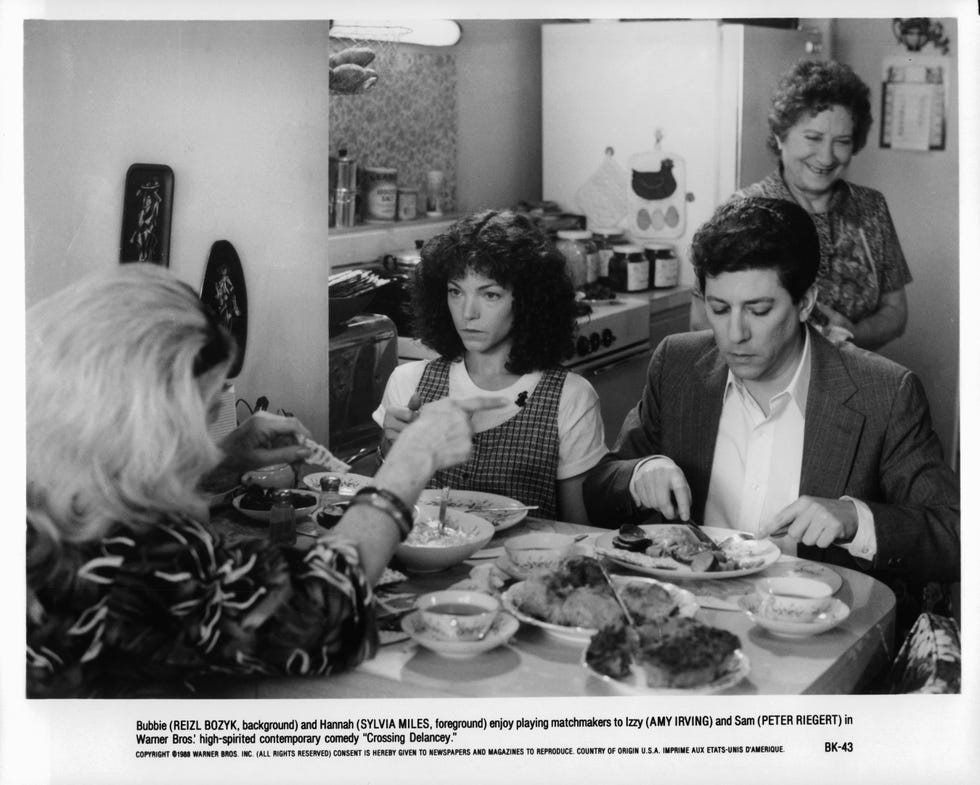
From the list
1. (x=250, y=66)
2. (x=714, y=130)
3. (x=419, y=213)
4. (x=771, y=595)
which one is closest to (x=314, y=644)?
(x=771, y=595)

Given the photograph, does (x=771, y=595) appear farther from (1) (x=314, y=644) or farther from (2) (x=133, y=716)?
(2) (x=133, y=716)

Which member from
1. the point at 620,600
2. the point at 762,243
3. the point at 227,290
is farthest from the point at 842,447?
the point at 227,290

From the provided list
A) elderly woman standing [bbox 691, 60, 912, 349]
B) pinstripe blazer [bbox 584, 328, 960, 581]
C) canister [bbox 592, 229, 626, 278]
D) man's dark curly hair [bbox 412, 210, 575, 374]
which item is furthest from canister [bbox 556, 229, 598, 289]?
pinstripe blazer [bbox 584, 328, 960, 581]

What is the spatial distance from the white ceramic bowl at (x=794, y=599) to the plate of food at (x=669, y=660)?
Answer: 0.33ft

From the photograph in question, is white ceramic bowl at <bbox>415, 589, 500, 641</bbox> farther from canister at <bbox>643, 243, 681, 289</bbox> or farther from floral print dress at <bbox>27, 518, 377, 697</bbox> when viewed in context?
canister at <bbox>643, 243, 681, 289</bbox>

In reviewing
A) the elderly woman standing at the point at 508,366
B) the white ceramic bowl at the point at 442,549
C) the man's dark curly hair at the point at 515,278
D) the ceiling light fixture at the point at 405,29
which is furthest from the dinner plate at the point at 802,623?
the ceiling light fixture at the point at 405,29

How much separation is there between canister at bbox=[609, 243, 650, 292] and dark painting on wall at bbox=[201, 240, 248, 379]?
169 cm

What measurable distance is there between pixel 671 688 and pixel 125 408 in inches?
28.8

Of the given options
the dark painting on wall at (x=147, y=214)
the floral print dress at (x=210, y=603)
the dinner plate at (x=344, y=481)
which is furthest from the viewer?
the dinner plate at (x=344, y=481)

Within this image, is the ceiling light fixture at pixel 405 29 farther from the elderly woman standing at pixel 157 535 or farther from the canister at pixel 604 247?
the canister at pixel 604 247

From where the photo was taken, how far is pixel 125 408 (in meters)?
1.36

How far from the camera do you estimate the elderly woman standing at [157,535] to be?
133cm

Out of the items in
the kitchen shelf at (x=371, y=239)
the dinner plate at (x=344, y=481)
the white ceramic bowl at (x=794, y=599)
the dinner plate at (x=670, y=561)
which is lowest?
the white ceramic bowl at (x=794, y=599)

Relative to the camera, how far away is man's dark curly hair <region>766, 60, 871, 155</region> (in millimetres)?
2398
